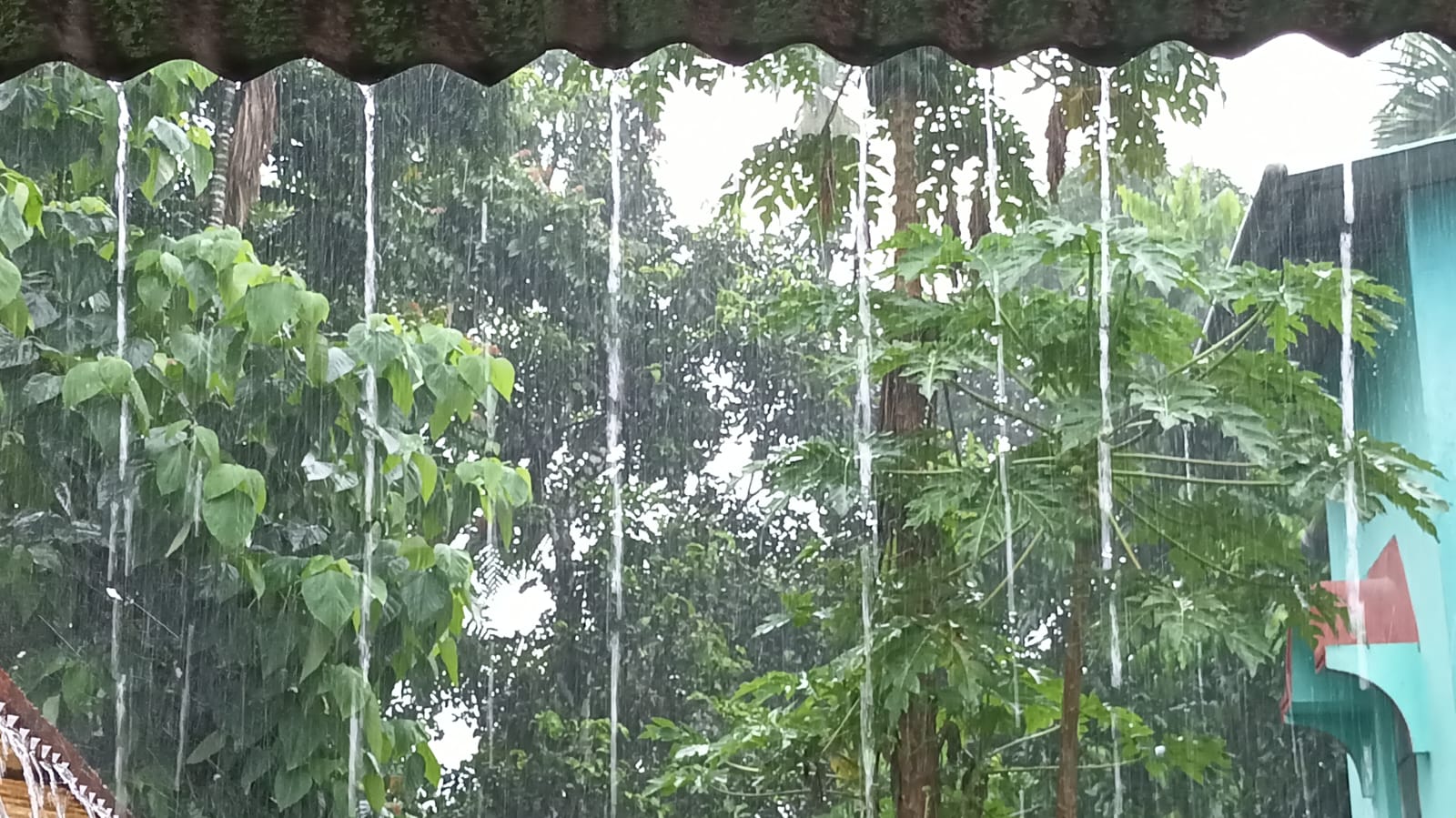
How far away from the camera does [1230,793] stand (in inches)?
231

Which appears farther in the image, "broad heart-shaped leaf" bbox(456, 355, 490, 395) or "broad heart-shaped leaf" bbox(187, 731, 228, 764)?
"broad heart-shaped leaf" bbox(187, 731, 228, 764)

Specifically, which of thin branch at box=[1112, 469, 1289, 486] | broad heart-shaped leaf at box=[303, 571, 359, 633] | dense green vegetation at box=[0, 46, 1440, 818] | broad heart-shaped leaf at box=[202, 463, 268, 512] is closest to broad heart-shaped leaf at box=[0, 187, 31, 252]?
dense green vegetation at box=[0, 46, 1440, 818]

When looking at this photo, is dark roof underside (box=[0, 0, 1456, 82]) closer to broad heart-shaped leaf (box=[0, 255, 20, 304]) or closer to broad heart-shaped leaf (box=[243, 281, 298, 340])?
broad heart-shaped leaf (box=[0, 255, 20, 304])

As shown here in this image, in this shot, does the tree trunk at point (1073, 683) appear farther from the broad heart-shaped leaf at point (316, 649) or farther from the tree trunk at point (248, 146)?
the tree trunk at point (248, 146)

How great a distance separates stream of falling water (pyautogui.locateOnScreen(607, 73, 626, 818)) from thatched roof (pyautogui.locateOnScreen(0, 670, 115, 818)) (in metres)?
4.21

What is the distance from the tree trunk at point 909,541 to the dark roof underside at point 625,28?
6.91ft

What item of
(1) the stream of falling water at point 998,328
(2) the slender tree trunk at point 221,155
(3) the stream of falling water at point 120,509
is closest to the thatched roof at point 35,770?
(3) the stream of falling water at point 120,509

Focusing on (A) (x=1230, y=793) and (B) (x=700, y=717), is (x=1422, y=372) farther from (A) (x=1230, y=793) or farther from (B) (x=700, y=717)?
(B) (x=700, y=717)

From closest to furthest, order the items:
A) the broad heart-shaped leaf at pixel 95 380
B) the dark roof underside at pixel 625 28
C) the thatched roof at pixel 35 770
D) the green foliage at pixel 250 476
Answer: the dark roof underside at pixel 625 28, the thatched roof at pixel 35 770, the broad heart-shaped leaf at pixel 95 380, the green foliage at pixel 250 476

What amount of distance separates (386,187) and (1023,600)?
10.4ft

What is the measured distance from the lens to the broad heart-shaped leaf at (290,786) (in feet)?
8.86

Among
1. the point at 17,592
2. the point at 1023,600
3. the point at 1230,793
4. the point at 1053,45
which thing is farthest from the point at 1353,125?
the point at 1053,45

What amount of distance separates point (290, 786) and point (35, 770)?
85 centimetres

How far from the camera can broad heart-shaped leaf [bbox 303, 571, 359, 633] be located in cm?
252
